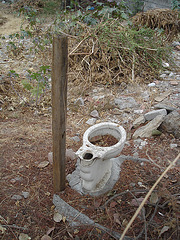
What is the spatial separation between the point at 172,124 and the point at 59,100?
5.38 feet

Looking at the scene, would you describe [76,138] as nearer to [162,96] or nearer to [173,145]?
[173,145]

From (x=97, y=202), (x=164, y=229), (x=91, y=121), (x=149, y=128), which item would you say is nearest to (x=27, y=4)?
(x=91, y=121)

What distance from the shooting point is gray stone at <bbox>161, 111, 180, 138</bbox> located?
2.81m

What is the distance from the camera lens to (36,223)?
1943 mm

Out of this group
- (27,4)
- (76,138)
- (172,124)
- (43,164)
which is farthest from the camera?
(27,4)

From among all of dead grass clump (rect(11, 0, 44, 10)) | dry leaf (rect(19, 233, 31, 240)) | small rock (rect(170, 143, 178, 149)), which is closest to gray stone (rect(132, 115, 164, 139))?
small rock (rect(170, 143, 178, 149))

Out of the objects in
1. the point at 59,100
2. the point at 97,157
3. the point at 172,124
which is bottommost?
the point at 172,124

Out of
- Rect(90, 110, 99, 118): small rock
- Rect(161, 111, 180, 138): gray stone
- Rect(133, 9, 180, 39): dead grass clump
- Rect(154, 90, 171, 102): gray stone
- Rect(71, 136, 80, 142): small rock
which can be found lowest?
Rect(71, 136, 80, 142): small rock

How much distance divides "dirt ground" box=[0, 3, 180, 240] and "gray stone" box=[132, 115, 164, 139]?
100mm

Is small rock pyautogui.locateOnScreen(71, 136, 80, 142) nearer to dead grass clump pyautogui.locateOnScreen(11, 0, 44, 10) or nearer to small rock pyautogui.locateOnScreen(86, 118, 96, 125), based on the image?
small rock pyautogui.locateOnScreen(86, 118, 96, 125)

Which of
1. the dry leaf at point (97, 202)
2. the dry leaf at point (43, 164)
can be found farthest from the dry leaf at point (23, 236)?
the dry leaf at point (43, 164)

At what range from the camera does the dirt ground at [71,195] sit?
1.84m

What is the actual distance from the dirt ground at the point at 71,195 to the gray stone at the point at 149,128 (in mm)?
100

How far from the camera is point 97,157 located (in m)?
1.95
